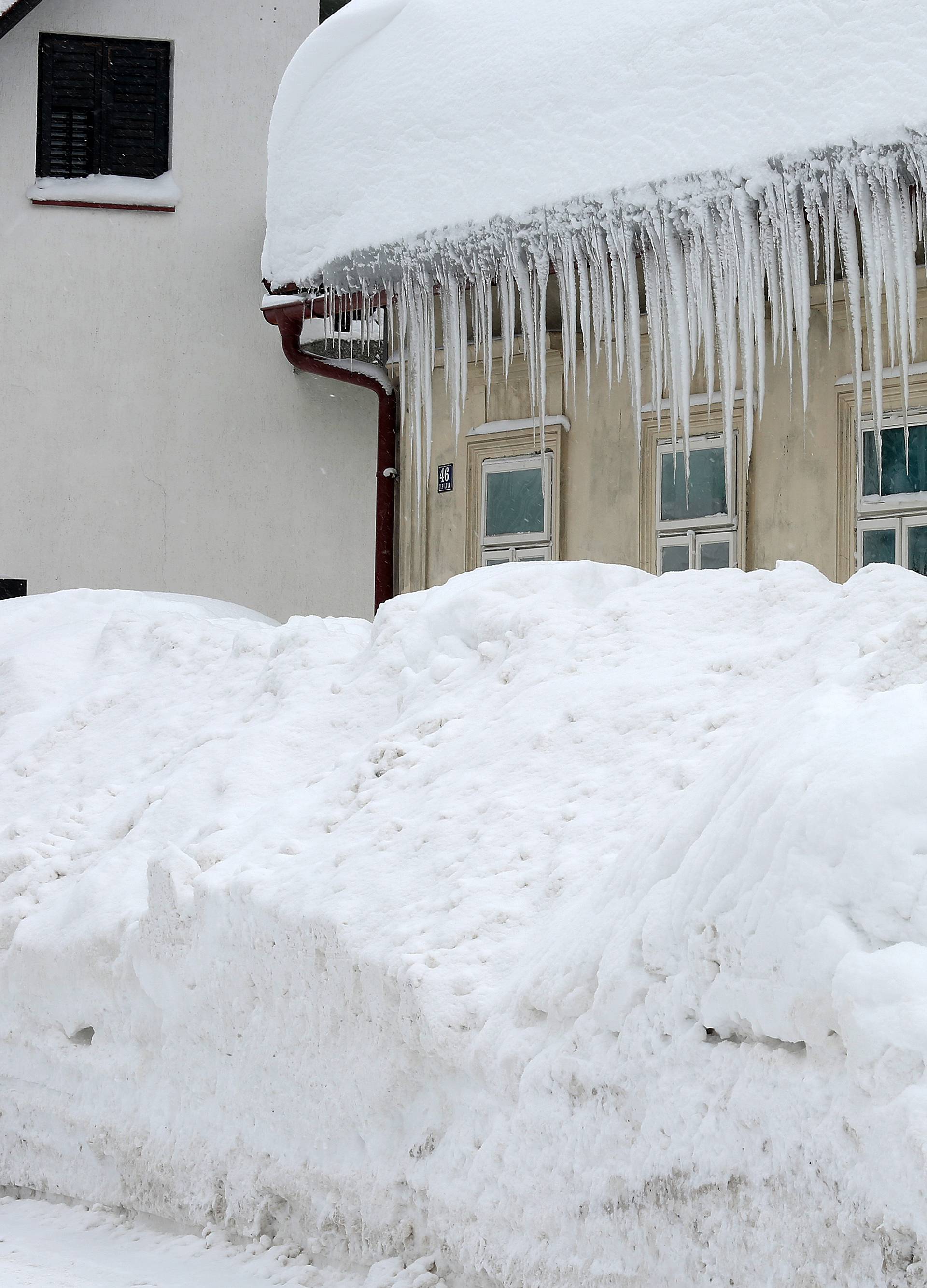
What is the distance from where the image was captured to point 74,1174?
351cm

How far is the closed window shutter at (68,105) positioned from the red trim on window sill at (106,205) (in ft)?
0.74

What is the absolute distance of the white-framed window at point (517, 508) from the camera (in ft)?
26.4

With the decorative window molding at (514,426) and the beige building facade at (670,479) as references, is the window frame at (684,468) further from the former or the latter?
the decorative window molding at (514,426)

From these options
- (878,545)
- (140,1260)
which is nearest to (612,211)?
(878,545)

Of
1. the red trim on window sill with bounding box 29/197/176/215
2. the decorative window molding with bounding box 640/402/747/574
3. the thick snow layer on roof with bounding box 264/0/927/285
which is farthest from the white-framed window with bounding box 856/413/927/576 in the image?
the red trim on window sill with bounding box 29/197/176/215

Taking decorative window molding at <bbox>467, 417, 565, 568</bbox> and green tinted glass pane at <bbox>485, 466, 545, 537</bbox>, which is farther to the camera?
green tinted glass pane at <bbox>485, 466, 545, 537</bbox>

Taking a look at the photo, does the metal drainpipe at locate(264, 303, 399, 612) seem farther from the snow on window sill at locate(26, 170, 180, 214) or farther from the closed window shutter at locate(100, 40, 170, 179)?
the closed window shutter at locate(100, 40, 170, 179)

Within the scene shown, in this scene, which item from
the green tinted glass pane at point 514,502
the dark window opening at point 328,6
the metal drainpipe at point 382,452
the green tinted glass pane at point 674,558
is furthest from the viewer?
the dark window opening at point 328,6

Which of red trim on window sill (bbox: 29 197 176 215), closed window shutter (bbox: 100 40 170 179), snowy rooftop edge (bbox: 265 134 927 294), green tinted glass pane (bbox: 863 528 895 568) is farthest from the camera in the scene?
closed window shutter (bbox: 100 40 170 179)

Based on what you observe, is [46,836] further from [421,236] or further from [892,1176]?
[421,236]

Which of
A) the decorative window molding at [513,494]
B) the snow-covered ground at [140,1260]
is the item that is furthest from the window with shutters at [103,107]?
the snow-covered ground at [140,1260]

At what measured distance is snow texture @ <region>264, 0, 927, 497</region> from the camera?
19.0ft

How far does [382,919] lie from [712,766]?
0.80 metres

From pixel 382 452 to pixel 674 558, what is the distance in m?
2.44
